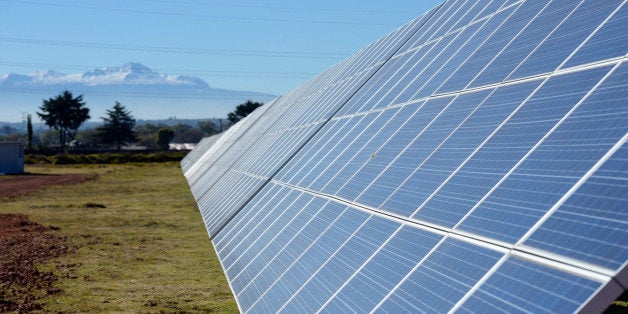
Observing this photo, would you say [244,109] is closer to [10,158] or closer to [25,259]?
[10,158]

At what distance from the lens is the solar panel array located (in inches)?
211

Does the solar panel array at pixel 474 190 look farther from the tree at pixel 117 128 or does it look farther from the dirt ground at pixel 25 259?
the tree at pixel 117 128

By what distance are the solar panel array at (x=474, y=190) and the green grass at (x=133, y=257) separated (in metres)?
1.83

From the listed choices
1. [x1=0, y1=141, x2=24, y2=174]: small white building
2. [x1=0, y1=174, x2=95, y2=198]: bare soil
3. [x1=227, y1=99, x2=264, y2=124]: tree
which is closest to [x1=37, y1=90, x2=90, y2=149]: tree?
[x1=227, y1=99, x2=264, y2=124]: tree

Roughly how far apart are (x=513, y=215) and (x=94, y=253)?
18010 millimetres

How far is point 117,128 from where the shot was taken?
165000mm

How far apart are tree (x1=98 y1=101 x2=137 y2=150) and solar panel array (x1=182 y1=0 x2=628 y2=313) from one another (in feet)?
512

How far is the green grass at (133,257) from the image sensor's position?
50.5 ft

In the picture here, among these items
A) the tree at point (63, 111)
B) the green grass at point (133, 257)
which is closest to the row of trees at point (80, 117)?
the tree at point (63, 111)

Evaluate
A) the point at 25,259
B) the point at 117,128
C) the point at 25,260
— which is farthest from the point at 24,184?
the point at 117,128

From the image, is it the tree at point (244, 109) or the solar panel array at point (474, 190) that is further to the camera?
the tree at point (244, 109)

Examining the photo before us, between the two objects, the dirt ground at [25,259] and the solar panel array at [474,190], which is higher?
the solar panel array at [474,190]

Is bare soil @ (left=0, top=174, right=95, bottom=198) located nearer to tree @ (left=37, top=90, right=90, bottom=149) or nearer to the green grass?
the green grass

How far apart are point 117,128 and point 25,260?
492ft
